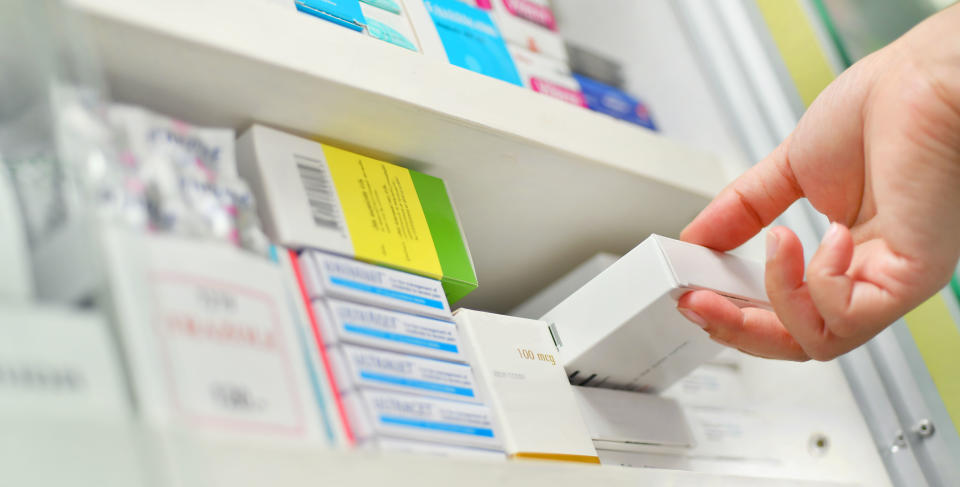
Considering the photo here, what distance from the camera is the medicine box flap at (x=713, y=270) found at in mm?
723

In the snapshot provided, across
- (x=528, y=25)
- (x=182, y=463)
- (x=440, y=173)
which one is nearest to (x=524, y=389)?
(x=440, y=173)

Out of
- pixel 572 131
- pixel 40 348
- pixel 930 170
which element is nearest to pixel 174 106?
pixel 40 348

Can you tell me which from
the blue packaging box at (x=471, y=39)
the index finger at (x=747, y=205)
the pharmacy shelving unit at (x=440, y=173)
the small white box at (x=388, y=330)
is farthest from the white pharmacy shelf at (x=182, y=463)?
the blue packaging box at (x=471, y=39)

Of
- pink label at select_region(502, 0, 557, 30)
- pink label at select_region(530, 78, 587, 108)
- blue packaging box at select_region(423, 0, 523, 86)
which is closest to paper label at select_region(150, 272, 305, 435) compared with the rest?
blue packaging box at select_region(423, 0, 523, 86)

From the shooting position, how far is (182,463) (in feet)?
1.35

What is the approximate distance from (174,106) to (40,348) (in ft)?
0.87

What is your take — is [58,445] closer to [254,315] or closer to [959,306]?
[254,315]

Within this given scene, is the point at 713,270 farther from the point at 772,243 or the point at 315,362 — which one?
the point at 315,362

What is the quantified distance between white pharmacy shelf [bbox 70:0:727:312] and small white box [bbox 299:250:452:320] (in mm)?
129

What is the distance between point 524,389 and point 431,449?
0.13 meters

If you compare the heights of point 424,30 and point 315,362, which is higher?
point 424,30

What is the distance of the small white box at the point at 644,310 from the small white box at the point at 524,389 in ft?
0.13

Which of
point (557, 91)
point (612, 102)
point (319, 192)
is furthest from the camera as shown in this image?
point (612, 102)

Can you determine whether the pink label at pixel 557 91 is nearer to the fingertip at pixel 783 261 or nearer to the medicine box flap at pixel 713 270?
the medicine box flap at pixel 713 270
